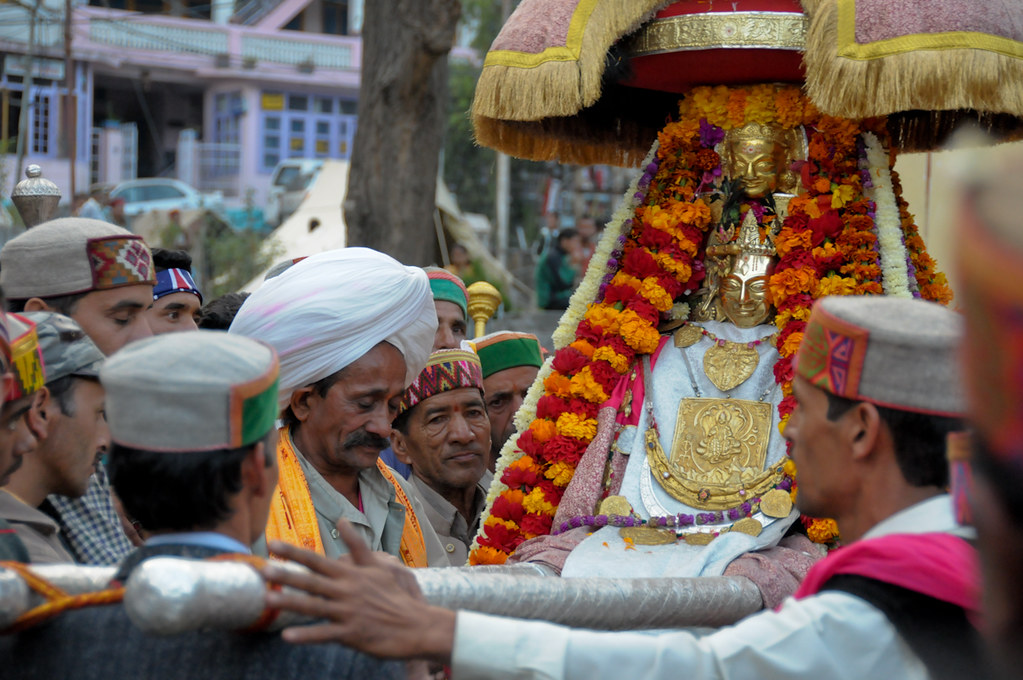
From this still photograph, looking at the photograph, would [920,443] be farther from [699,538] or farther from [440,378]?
[440,378]

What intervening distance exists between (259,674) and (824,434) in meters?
1.13

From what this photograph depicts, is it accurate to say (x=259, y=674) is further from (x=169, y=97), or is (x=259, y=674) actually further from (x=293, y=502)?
(x=169, y=97)

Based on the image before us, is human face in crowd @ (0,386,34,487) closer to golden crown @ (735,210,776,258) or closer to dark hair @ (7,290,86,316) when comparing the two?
dark hair @ (7,290,86,316)

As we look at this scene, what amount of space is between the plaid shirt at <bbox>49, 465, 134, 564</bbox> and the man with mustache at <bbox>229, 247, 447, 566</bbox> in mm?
506

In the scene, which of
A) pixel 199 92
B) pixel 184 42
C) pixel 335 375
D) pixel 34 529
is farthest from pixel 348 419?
pixel 199 92

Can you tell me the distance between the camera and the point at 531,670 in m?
2.01

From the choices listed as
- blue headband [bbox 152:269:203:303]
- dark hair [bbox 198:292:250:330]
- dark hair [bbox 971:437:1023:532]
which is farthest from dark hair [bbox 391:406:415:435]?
dark hair [bbox 971:437:1023:532]

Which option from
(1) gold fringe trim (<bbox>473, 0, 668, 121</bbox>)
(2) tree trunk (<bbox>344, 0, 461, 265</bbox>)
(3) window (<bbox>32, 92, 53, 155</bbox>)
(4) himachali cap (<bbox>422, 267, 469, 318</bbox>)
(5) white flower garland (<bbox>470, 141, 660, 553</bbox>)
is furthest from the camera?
(3) window (<bbox>32, 92, 53, 155</bbox>)

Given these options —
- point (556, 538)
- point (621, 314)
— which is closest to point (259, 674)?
point (556, 538)

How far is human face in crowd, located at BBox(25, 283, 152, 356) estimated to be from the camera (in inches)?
138

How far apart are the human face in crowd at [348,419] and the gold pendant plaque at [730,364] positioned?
1539 millimetres

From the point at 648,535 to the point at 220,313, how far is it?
187 centimetres

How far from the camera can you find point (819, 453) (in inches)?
86.2

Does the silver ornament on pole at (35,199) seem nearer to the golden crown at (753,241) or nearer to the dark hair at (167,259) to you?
the dark hair at (167,259)
